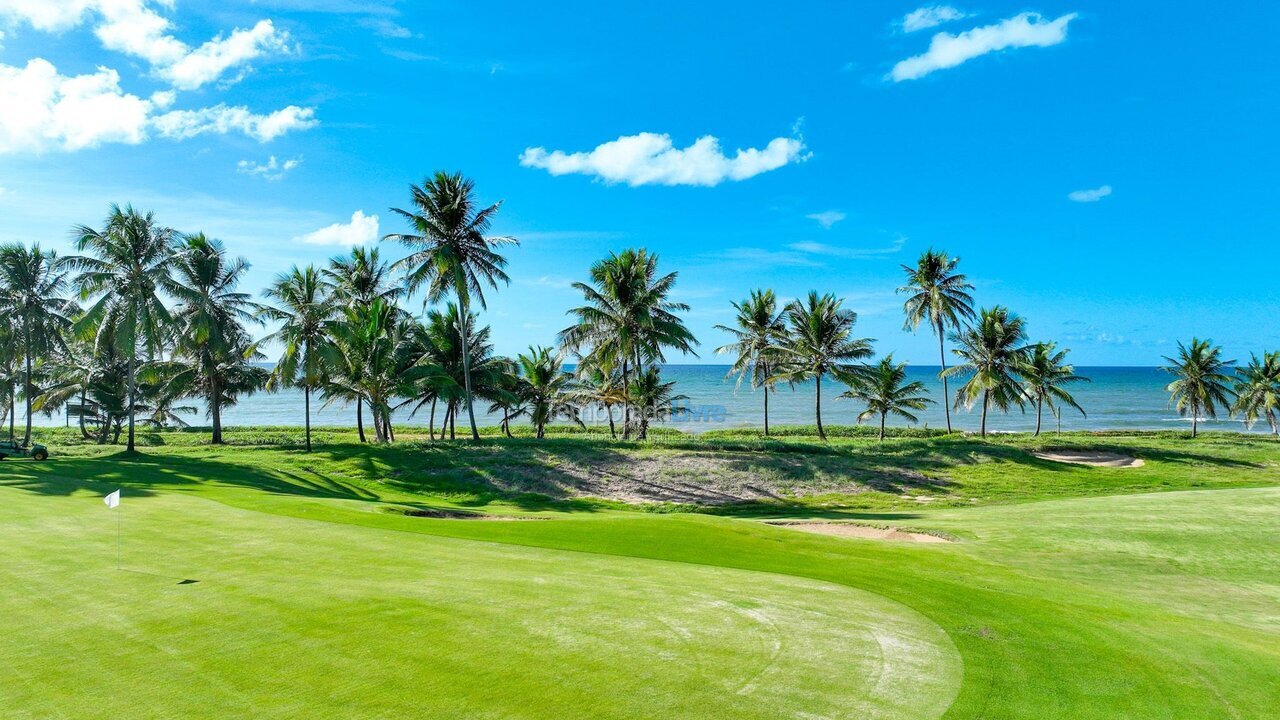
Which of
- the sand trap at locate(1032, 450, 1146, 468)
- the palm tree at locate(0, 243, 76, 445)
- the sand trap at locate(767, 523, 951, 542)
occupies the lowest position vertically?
the sand trap at locate(767, 523, 951, 542)

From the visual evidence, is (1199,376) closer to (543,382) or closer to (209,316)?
(543,382)

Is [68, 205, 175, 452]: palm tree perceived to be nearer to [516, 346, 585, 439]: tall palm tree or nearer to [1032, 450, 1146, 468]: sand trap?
[516, 346, 585, 439]: tall palm tree

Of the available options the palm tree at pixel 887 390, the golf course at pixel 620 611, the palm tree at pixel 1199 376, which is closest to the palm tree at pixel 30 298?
the golf course at pixel 620 611

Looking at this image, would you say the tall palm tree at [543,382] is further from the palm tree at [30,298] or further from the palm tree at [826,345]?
the palm tree at [30,298]

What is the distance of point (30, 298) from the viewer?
3834cm

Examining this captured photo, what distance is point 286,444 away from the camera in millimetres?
39469

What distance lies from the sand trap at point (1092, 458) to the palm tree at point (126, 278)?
157 feet

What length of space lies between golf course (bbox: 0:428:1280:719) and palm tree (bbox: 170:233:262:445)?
18.2m

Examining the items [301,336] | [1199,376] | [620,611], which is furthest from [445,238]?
[1199,376]

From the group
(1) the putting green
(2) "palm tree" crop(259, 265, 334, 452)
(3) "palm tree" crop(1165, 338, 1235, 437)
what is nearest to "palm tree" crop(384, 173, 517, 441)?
(2) "palm tree" crop(259, 265, 334, 452)

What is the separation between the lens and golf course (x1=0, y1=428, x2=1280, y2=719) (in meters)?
5.93

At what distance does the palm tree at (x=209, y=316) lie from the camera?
3712cm

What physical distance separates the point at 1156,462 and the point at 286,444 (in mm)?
48713

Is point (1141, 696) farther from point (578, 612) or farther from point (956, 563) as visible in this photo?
point (956, 563)
